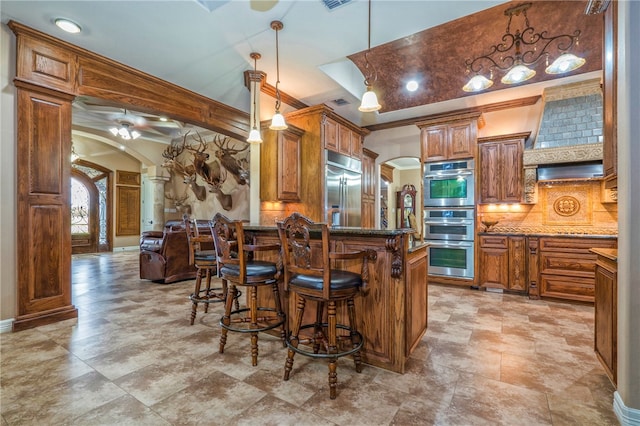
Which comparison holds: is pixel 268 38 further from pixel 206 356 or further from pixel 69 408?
pixel 69 408

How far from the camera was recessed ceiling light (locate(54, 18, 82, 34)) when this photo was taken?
2883mm

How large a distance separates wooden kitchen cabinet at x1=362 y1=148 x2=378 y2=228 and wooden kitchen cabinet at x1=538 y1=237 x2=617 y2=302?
319 cm

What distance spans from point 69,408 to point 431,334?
9.15ft

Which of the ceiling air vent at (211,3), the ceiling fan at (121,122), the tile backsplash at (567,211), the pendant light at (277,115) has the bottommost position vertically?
the tile backsplash at (567,211)

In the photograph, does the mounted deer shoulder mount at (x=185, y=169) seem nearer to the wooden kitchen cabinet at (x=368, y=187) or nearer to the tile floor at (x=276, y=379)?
the wooden kitchen cabinet at (x=368, y=187)

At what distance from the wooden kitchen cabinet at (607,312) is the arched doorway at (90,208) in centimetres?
1090

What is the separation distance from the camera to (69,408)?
170 cm

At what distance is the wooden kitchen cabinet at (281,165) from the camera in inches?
183

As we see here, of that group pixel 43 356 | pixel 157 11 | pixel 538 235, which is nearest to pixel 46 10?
pixel 157 11

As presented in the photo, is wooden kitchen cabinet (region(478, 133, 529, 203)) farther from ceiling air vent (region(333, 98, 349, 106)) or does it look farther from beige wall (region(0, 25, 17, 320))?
beige wall (region(0, 25, 17, 320))

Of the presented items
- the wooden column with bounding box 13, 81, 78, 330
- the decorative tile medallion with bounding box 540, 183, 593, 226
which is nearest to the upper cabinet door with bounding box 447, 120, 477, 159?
the decorative tile medallion with bounding box 540, 183, 593, 226

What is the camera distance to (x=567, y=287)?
395cm

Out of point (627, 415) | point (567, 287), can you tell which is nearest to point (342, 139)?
point (567, 287)

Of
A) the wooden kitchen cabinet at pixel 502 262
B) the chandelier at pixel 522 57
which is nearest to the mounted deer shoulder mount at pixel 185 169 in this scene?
the chandelier at pixel 522 57
